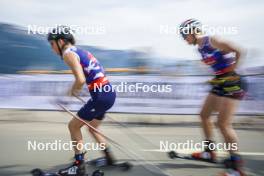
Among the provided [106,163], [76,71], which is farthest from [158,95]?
[76,71]

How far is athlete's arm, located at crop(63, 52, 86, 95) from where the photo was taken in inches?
159

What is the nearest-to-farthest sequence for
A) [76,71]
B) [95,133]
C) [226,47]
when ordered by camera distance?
[76,71], [226,47], [95,133]

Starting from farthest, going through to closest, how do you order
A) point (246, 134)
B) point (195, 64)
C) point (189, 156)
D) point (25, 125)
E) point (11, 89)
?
1. point (11, 89)
2. point (195, 64)
3. point (25, 125)
4. point (246, 134)
5. point (189, 156)

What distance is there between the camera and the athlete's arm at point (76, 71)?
13.3ft

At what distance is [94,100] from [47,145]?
84.1 inches

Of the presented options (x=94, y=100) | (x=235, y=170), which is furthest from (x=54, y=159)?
(x=235, y=170)

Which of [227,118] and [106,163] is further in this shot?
[106,163]

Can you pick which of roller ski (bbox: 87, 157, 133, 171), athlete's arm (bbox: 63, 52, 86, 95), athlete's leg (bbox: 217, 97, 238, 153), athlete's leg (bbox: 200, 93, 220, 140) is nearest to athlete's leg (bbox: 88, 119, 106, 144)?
roller ski (bbox: 87, 157, 133, 171)

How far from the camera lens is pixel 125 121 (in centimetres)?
874

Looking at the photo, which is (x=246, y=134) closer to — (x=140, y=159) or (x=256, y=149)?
(x=256, y=149)

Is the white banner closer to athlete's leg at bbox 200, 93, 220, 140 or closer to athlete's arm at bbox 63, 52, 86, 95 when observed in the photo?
athlete's leg at bbox 200, 93, 220, 140

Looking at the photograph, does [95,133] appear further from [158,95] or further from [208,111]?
[158,95]

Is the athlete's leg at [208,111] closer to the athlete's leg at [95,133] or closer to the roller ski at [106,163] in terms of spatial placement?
the roller ski at [106,163]

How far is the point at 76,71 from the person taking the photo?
407 cm
